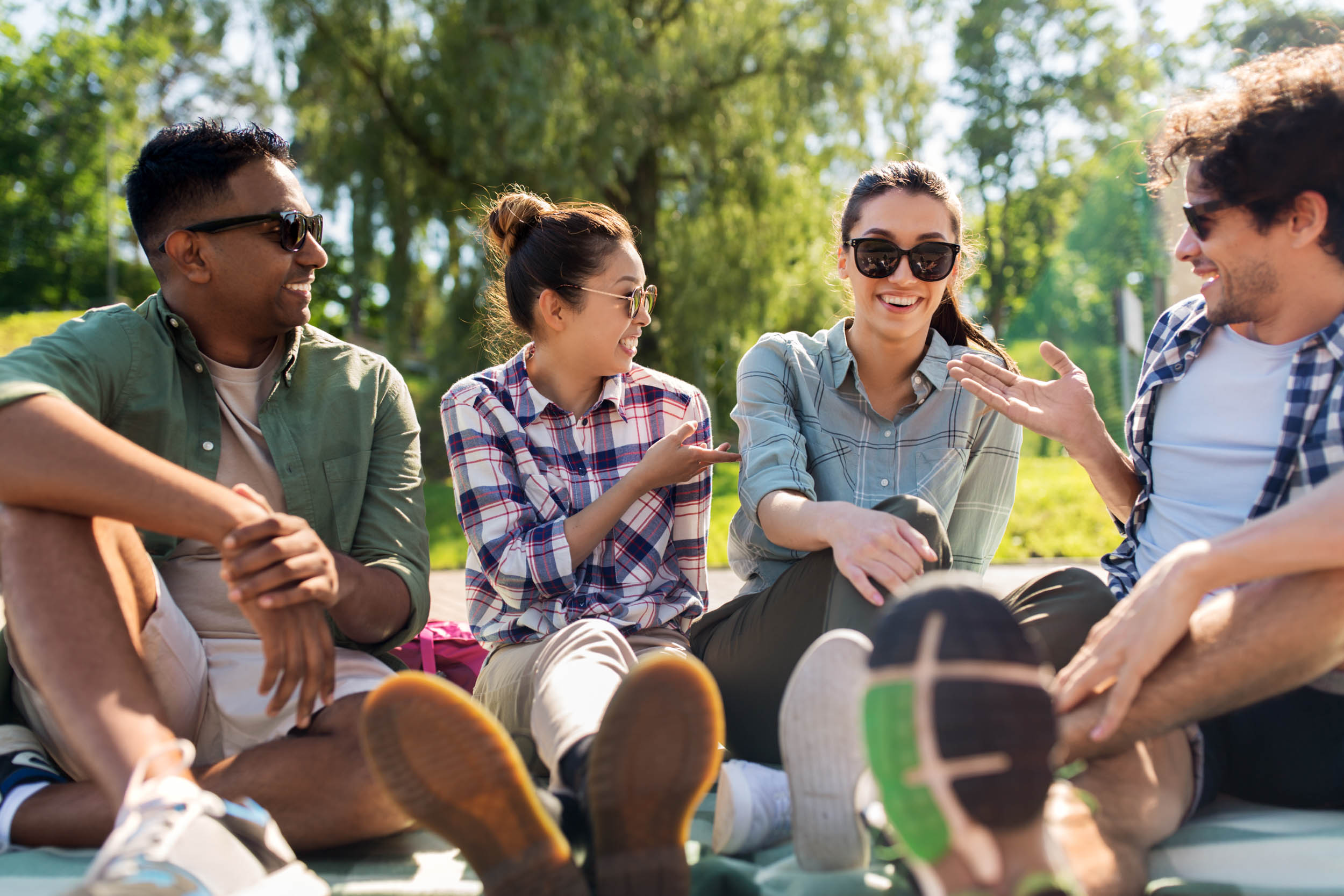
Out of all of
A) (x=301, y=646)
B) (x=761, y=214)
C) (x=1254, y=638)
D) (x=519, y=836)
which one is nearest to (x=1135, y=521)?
(x=1254, y=638)

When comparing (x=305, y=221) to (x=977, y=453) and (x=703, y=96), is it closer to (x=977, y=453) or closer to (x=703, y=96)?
(x=977, y=453)

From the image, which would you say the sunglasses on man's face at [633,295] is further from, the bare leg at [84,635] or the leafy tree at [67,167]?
the leafy tree at [67,167]

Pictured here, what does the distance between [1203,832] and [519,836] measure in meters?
1.18

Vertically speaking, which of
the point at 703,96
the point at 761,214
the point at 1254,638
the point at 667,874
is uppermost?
the point at 703,96

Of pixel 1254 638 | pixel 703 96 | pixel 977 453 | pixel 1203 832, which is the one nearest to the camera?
pixel 1254 638

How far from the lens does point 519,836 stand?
1.32 m

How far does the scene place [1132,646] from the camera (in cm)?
150

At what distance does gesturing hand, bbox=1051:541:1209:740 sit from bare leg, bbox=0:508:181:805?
1.42 metres

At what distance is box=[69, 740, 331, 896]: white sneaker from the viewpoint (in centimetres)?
128

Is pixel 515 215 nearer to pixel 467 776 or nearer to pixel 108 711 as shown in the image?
pixel 108 711

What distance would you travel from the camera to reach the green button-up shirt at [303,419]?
210 centimetres

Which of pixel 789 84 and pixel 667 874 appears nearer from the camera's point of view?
pixel 667 874

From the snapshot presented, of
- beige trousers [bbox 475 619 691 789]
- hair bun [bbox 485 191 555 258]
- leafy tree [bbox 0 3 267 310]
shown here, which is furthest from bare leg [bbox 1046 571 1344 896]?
leafy tree [bbox 0 3 267 310]

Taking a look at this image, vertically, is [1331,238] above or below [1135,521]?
above
